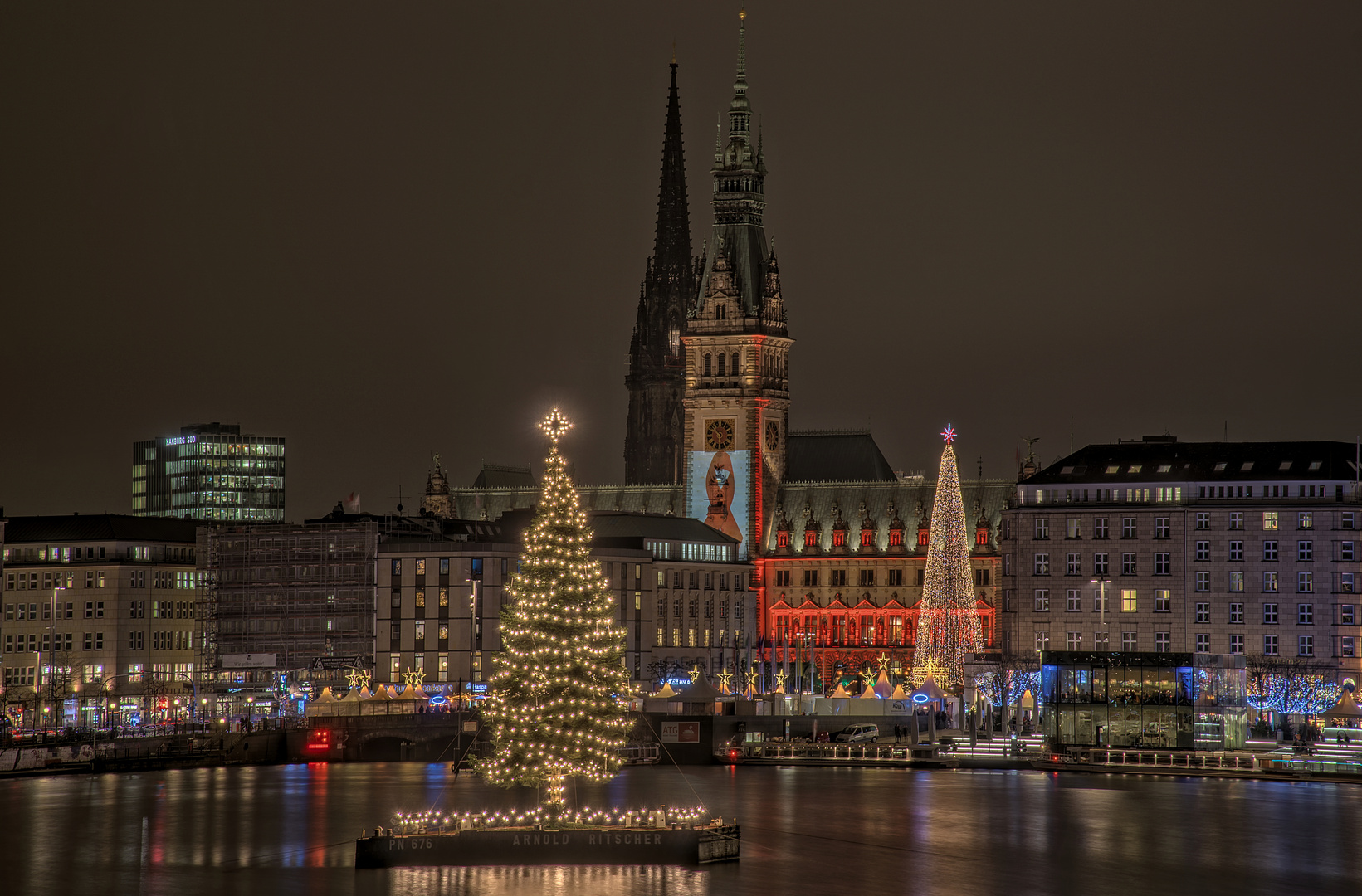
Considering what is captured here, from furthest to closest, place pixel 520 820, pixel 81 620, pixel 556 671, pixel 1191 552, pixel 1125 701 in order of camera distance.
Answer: pixel 81 620, pixel 1191 552, pixel 1125 701, pixel 556 671, pixel 520 820

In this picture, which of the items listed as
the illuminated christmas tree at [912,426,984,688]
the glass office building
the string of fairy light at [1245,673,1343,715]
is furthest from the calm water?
the string of fairy light at [1245,673,1343,715]

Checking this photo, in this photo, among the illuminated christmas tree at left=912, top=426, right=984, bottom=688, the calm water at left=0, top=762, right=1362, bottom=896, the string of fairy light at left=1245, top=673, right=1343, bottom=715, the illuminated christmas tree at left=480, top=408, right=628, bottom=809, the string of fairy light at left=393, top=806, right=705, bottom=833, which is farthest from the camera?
the string of fairy light at left=1245, top=673, right=1343, bottom=715

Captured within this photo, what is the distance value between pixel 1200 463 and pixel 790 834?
10433cm

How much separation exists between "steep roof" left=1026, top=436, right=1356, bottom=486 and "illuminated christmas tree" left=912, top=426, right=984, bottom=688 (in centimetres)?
3450

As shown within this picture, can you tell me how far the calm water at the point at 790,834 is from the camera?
70688 millimetres

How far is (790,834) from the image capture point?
8462cm

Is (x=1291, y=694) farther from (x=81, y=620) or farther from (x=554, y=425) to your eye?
(x=81, y=620)

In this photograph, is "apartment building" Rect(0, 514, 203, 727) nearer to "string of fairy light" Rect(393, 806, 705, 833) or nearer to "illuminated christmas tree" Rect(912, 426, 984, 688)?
"illuminated christmas tree" Rect(912, 426, 984, 688)

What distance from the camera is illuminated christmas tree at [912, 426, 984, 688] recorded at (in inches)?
5945

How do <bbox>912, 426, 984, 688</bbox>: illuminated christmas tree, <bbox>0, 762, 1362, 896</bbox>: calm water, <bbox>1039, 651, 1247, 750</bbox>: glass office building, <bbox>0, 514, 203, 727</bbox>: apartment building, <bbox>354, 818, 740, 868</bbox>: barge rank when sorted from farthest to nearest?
<bbox>0, 514, 203, 727</bbox>: apartment building
<bbox>912, 426, 984, 688</bbox>: illuminated christmas tree
<bbox>1039, 651, 1247, 750</bbox>: glass office building
<bbox>354, 818, 740, 868</bbox>: barge
<bbox>0, 762, 1362, 896</bbox>: calm water

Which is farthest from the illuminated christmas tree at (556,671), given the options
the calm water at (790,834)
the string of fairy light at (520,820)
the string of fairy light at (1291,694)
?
the string of fairy light at (1291,694)

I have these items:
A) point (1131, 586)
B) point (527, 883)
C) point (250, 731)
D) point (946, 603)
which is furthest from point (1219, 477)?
point (527, 883)

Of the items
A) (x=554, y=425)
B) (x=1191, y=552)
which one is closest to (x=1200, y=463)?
(x=1191, y=552)

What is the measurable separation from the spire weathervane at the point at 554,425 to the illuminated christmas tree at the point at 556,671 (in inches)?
110
